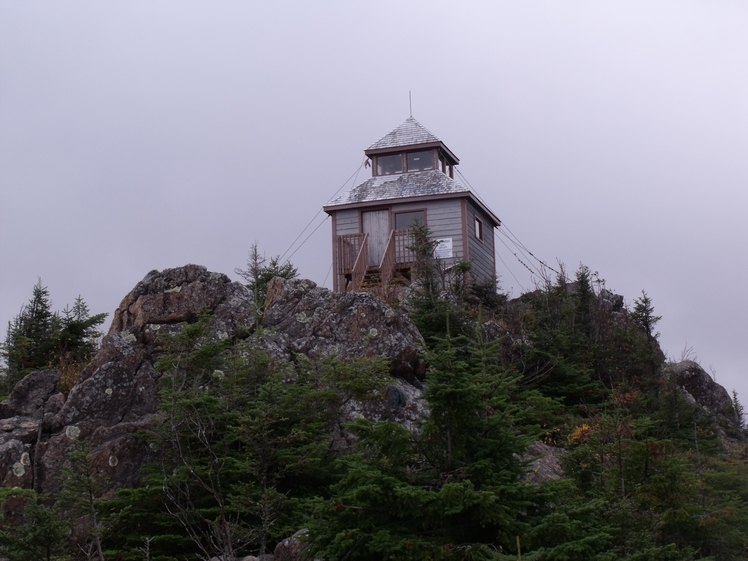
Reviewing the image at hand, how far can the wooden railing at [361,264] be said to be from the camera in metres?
24.0

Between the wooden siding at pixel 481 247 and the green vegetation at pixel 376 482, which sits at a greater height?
the wooden siding at pixel 481 247

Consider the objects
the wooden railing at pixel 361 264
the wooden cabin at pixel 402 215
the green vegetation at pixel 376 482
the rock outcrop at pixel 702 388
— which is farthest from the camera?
the wooden cabin at pixel 402 215

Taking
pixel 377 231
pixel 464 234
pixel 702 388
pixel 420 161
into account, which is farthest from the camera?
pixel 420 161

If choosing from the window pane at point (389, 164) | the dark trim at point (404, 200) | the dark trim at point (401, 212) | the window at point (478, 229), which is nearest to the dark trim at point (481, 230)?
the window at point (478, 229)

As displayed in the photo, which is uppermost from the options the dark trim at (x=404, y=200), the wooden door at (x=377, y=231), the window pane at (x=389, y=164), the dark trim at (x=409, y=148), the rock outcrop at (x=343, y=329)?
the dark trim at (x=409, y=148)

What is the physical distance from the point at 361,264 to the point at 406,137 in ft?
17.7

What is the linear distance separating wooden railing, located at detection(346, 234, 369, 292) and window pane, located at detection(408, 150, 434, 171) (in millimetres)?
3462

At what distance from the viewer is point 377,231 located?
85.9 ft

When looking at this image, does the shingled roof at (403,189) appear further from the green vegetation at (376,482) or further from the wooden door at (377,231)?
the green vegetation at (376,482)

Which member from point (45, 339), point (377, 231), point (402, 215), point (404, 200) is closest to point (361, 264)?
point (377, 231)

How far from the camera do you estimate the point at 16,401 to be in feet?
42.4

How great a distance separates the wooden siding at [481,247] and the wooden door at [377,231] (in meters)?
2.65

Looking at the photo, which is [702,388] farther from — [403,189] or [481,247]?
[403,189]

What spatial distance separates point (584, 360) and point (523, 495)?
11.4 metres
